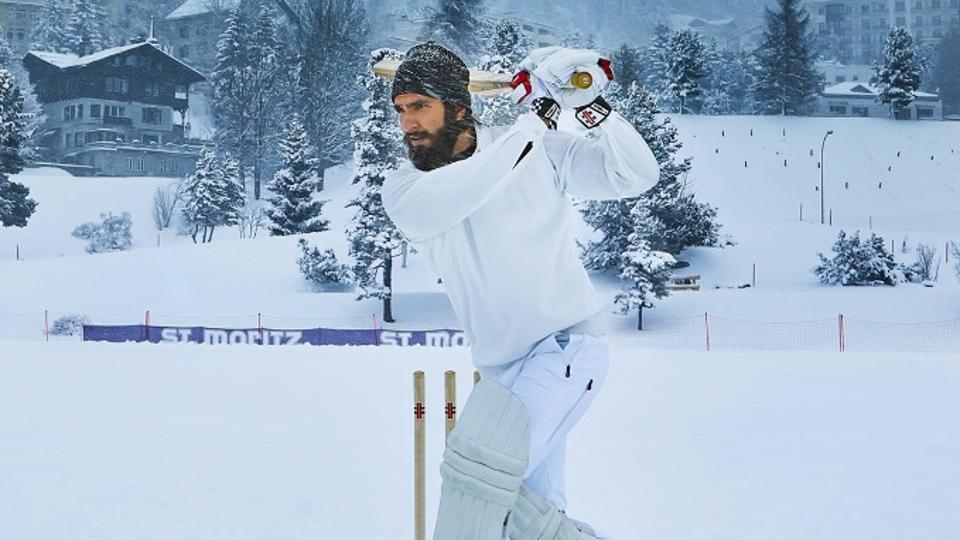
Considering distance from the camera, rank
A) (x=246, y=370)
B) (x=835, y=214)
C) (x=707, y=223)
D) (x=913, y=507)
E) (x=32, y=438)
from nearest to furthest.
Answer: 1. (x=913, y=507)
2. (x=32, y=438)
3. (x=246, y=370)
4. (x=707, y=223)
5. (x=835, y=214)

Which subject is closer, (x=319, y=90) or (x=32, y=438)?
(x=32, y=438)

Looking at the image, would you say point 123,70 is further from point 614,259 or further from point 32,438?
point 32,438

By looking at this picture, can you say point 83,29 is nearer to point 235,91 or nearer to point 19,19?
point 19,19

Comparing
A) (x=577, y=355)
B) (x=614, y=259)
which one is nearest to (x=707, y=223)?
(x=614, y=259)

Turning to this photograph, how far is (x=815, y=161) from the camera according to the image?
57.2m

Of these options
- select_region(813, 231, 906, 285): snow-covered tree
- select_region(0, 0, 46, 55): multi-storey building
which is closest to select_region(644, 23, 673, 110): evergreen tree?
select_region(813, 231, 906, 285): snow-covered tree

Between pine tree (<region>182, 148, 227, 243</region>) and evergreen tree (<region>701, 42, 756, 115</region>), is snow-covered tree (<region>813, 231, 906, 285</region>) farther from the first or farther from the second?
evergreen tree (<region>701, 42, 756, 115</region>)

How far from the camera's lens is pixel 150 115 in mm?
53094

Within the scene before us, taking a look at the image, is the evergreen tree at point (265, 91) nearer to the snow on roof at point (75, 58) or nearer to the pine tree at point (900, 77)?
the snow on roof at point (75, 58)

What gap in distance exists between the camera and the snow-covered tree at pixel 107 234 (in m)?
41.8

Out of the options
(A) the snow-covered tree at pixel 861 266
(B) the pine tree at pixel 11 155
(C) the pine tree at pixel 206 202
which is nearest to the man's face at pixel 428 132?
(A) the snow-covered tree at pixel 861 266

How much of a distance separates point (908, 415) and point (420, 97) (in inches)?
354

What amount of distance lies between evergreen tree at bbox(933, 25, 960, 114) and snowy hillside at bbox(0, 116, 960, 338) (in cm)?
675

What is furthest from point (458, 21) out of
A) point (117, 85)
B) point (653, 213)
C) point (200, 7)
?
point (200, 7)
